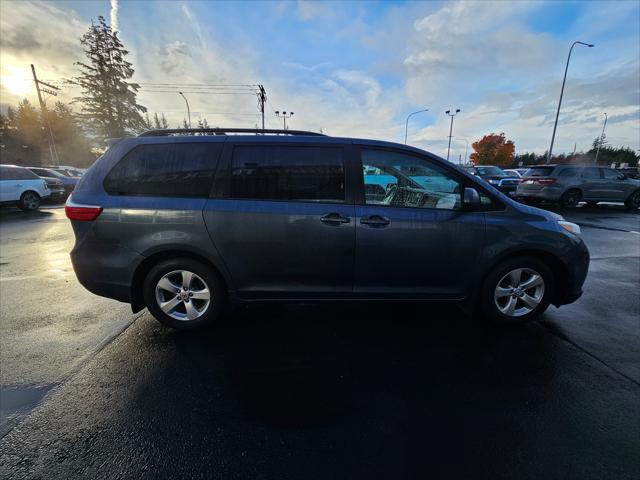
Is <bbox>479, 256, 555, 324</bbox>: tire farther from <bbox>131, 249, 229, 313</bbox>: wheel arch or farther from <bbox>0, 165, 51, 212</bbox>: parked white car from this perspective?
<bbox>0, 165, 51, 212</bbox>: parked white car

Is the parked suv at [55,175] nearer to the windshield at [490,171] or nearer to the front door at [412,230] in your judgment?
the front door at [412,230]

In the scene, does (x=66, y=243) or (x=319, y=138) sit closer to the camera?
(x=319, y=138)

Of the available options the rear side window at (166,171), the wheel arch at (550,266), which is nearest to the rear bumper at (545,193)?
the wheel arch at (550,266)

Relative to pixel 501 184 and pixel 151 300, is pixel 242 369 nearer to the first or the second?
pixel 151 300

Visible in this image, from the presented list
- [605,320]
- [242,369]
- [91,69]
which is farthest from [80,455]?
[91,69]

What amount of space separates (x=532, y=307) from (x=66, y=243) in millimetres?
8459

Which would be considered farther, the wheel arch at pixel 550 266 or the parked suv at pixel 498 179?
the parked suv at pixel 498 179

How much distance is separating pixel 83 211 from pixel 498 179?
19107 millimetres

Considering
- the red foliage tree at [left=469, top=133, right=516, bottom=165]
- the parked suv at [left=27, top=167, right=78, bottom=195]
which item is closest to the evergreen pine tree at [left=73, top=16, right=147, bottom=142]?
the parked suv at [left=27, top=167, right=78, bottom=195]

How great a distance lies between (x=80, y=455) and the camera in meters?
1.73

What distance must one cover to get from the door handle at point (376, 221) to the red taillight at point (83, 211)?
2.41m

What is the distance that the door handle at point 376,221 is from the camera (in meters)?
2.77

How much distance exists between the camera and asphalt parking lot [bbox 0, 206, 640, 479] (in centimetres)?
171

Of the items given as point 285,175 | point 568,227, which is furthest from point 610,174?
point 285,175
